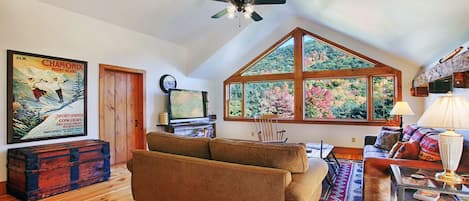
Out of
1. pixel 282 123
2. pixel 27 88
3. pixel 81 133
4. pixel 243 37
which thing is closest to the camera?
pixel 27 88

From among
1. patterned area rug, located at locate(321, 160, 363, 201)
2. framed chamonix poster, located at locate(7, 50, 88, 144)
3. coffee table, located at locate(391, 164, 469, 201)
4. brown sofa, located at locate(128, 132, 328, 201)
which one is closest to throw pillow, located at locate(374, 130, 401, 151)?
patterned area rug, located at locate(321, 160, 363, 201)

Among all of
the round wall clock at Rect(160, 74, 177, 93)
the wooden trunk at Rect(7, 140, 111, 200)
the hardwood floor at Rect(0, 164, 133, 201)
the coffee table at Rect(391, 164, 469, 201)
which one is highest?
the round wall clock at Rect(160, 74, 177, 93)

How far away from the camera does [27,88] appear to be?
359 cm

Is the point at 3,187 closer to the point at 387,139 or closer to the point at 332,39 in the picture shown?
the point at 387,139

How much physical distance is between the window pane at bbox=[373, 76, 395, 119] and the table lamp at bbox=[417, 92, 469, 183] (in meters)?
3.98

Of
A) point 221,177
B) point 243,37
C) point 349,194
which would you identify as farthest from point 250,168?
point 243,37

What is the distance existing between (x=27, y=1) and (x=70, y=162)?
7.62 ft

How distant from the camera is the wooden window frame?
575 cm

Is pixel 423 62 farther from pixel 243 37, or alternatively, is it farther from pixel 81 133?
pixel 81 133

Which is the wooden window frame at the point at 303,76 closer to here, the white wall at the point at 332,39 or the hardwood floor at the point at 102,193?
the white wall at the point at 332,39

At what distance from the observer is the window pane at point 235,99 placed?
759cm

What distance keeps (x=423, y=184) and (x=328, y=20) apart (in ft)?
13.3

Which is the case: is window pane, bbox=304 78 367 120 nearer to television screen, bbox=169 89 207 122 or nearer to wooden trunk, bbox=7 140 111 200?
television screen, bbox=169 89 207 122

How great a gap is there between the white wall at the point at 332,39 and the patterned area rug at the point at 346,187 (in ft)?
4.75
